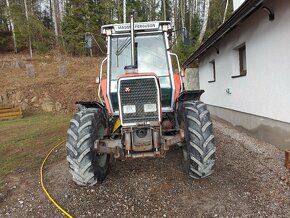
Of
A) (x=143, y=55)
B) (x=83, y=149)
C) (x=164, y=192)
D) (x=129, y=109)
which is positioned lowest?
(x=164, y=192)

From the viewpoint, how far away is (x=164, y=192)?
12.5 ft

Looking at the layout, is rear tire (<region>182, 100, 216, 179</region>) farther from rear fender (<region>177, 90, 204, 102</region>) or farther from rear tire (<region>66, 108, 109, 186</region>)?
rear tire (<region>66, 108, 109, 186</region>)

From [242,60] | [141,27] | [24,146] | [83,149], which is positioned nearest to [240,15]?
[242,60]

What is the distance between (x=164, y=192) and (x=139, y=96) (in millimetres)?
1434

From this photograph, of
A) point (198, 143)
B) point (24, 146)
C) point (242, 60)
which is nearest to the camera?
point (198, 143)

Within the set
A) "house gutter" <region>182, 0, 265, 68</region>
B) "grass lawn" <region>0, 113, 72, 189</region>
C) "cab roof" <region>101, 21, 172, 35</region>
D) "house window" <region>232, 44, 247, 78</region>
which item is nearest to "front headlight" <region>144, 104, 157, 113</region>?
"cab roof" <region>101, 21, 172, 35</region>

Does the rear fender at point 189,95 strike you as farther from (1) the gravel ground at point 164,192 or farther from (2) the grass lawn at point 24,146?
(2) the grass lawn at point 24,146

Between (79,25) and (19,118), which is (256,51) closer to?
(19,118)

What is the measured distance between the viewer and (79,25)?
22750mm

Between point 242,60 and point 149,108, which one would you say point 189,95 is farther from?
point 242,60

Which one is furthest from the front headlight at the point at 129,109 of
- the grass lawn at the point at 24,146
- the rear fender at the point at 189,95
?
the grass lawn at the point at 24,146

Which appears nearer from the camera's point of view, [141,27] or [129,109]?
[129,109]

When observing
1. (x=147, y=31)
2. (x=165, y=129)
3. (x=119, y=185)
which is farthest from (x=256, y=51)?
(x=119, y=185)

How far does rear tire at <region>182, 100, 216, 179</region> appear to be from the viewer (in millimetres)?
3637
